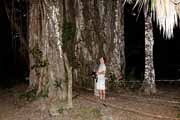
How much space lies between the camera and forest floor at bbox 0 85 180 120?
12.1 metres

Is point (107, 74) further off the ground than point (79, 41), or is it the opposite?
point (79, 41)

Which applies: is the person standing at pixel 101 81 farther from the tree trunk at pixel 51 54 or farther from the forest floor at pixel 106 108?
the tree trunk at pixel 51 54

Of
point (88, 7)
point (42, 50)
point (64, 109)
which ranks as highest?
point (88, 7)

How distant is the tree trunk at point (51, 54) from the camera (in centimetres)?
1338

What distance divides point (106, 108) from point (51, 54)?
2384 mm

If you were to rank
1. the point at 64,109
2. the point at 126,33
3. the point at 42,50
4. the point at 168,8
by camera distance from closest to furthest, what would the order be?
the point at 168,8
the point at 64,109
the point at 42,50
the point at 126,33

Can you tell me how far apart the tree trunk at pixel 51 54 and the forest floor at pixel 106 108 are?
1.43 ft

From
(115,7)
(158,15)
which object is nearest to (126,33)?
(115,7)

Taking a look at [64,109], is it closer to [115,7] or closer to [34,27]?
[34,27]

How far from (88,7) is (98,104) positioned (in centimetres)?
412

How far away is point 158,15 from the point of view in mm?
5691

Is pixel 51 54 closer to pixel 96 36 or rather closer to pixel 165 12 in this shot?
pixel 96 36

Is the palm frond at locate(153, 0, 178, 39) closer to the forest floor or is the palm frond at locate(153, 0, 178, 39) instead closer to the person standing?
the forest floor

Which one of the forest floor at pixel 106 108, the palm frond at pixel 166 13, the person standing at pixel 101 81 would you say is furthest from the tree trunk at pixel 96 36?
the palm frond at pixel 166 13
